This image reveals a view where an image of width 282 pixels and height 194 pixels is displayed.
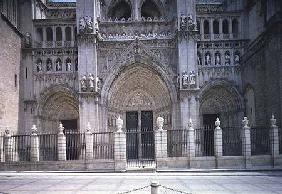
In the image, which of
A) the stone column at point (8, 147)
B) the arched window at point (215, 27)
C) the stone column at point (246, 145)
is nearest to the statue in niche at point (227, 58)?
the arched window at point (215, 27)

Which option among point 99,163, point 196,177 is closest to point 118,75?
point 99,163

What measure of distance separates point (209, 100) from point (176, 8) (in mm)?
5939

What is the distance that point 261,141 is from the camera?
65.5 ft

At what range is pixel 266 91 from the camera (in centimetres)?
2108

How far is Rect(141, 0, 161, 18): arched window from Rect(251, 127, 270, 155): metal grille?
1162 centimetres

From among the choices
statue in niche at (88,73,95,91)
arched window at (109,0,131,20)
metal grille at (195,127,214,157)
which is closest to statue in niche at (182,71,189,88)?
metal grille at (195,127,214,157)

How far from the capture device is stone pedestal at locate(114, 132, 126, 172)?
18.2 m

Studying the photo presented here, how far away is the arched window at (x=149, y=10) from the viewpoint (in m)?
28.1

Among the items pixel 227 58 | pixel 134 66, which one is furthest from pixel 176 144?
pixel 227 58

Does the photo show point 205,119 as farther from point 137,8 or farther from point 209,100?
point 137,8

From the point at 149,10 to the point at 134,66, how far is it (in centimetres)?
538

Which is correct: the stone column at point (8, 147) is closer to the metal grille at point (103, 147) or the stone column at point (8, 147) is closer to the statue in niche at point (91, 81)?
the metal grille at point (103, 147)

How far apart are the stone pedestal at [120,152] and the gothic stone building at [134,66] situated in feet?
17.2

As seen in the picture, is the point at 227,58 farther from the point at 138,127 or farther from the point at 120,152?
the point at 120,152
